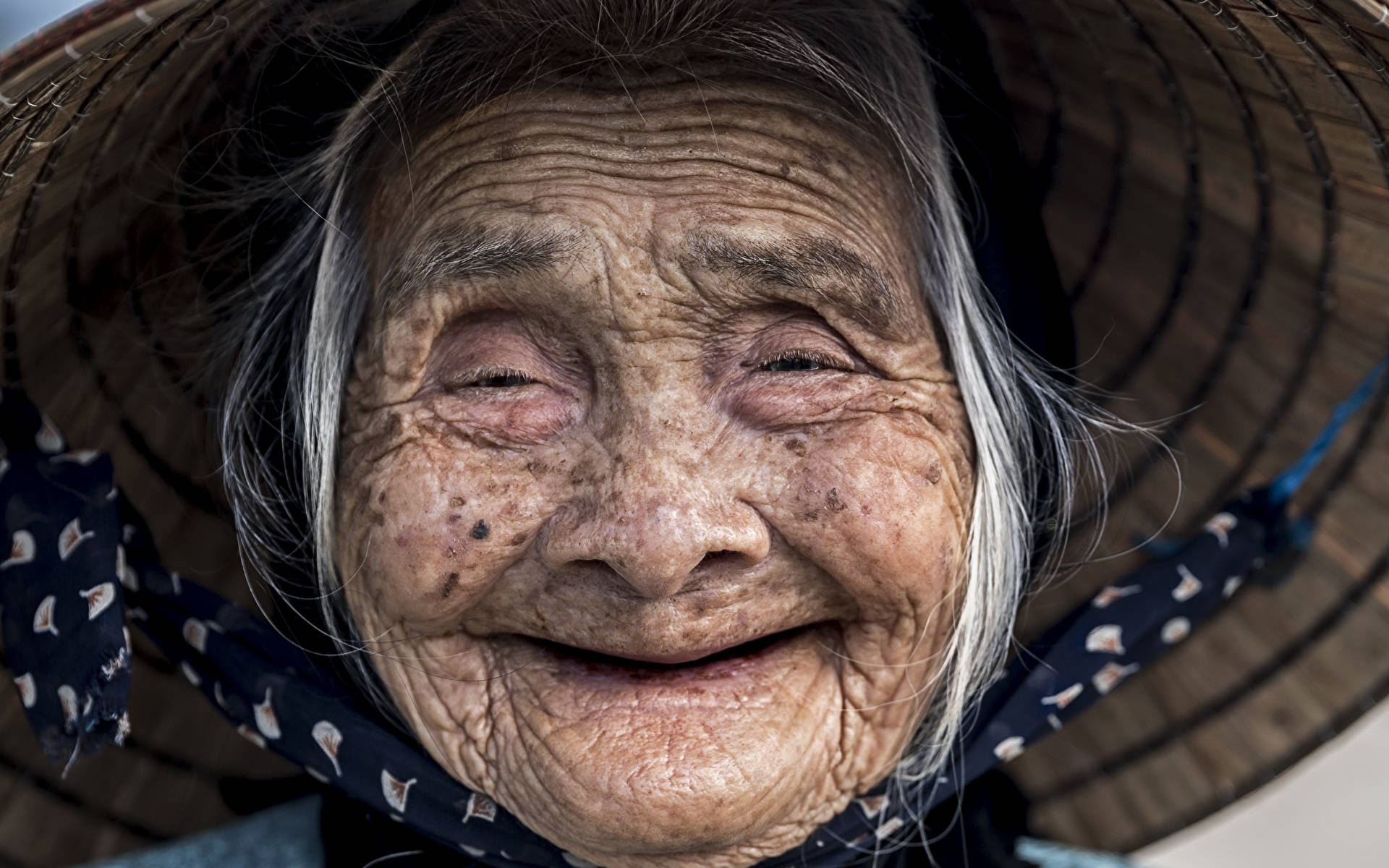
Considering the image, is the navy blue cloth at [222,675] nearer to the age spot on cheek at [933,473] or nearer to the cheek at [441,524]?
the cheek at [441,524]

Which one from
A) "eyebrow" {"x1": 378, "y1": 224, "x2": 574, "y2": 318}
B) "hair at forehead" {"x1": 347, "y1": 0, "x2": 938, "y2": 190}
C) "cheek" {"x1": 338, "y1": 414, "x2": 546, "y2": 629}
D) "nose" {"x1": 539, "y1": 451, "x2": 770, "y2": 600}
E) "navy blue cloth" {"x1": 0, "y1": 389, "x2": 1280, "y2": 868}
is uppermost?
"hair at forehead" {"x1": 347, "y1": 0, "x2": 938, "y2": 190}

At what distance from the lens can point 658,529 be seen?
4.26 feet

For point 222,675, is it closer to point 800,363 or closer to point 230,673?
point 230,673

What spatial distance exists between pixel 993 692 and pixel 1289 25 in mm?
839

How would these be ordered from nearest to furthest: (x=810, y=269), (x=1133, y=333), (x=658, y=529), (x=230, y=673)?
(x=658, y=529) < (x=810, y=269) < (x=230, y=673) < (x=1133, y=333)

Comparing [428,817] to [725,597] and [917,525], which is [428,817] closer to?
[725,597]

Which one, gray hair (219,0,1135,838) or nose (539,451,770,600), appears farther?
gray hair (219,0,1135,838)

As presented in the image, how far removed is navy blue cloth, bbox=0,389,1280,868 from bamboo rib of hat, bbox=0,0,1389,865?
0.74 ft

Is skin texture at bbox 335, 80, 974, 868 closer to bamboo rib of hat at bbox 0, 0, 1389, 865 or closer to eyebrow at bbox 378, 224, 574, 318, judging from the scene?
eyebrow at bbox 378, 224, 574, 318

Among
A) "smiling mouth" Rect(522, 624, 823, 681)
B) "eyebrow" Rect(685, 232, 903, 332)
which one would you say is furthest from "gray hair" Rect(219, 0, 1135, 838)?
"smiling mouth" Rect(522, 624, 823, 681)

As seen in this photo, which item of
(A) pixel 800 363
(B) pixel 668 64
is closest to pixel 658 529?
(A) pixel 800 363

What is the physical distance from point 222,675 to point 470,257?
2.00ft

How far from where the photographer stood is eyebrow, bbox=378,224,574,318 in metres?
1.36

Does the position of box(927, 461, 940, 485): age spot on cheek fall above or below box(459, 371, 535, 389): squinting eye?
below
